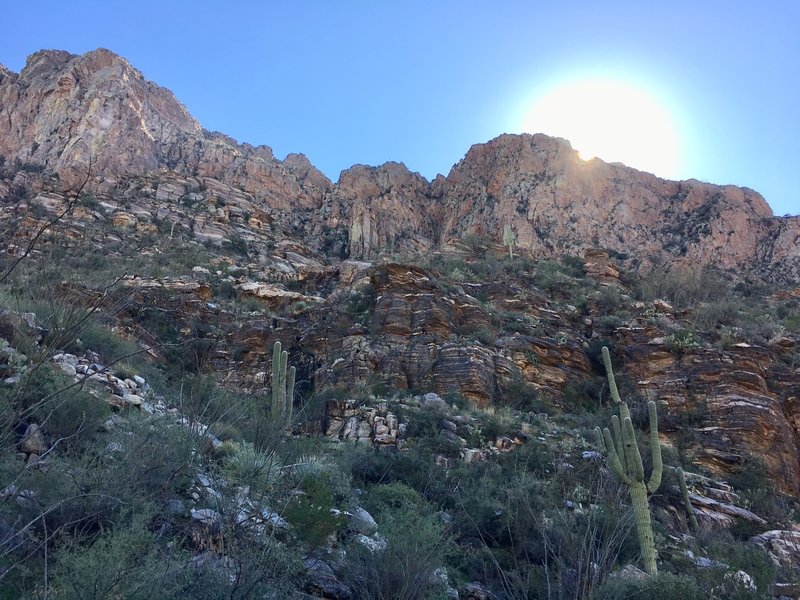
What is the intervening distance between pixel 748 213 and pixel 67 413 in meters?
43.0

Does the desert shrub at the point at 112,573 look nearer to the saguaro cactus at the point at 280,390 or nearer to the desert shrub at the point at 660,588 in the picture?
the desert shrub at the point at 660,588

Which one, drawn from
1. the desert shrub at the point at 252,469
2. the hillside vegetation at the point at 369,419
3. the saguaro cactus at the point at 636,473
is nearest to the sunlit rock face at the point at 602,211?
the hillside vegetation at the point at 369,419

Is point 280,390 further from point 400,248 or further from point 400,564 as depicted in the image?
point 400,248

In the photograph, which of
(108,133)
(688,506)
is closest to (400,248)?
(108,133)

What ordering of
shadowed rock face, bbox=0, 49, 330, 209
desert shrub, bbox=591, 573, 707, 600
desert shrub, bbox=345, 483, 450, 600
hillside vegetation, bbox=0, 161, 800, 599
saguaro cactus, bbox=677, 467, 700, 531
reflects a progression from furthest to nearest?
shadowed rock face, bbox=0, 49, 330, 209 < saguaro cactus, bbox=677, 467, 700, 531 < desert shrub, bbox=591, 573, 707, 600 < desert shrub, bbox=345, 483, 450, 600 < hillside vegetation, bbox=0, 161, 800, 599

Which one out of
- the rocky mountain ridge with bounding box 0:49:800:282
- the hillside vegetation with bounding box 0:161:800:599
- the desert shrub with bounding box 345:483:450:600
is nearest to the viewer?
the hillside vegetation with bounding box 0:161:800:599

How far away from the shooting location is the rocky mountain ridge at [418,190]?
3844 centimetres

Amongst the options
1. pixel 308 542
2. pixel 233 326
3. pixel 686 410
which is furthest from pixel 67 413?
pixel 686 410

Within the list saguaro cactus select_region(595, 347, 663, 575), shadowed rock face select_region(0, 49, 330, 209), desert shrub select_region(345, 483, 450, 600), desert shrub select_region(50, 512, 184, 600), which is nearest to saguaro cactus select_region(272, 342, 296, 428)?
desert shrub select_region(345, 483, 450, 600)

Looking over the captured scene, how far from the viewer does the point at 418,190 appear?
46.0 m

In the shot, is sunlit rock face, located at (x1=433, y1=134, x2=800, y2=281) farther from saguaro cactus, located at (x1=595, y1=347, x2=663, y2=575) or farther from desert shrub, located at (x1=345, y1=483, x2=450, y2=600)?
desert shrub, located at (x1=345, y1=483, x2=450, y2=600)

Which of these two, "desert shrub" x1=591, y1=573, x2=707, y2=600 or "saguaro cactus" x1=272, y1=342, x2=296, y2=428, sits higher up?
"saguaro cactus" x1=272, y1=342, x2=296, y2=428

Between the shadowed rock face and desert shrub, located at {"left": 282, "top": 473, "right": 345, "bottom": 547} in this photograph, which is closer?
desert shrub, located at {"left": 282, "top": 473, "right": 345, "bottom": 547}

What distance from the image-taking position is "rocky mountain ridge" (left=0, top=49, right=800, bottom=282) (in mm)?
38438
